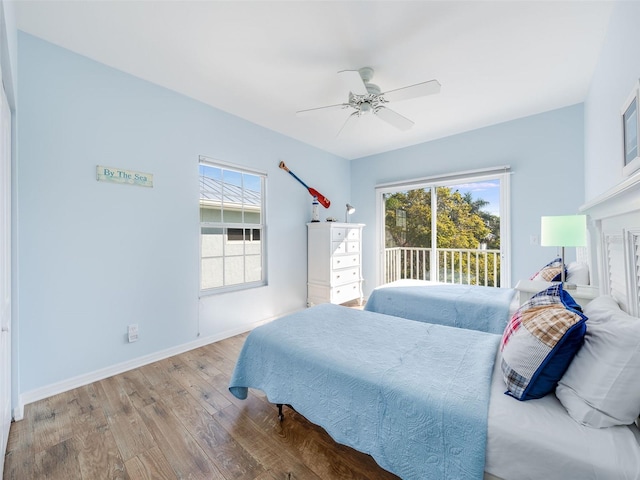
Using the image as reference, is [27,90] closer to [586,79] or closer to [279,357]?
[279,357]

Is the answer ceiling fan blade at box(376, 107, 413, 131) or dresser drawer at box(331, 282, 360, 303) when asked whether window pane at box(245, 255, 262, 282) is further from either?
ceiling fan blade at box(376, 107, 413, 131)

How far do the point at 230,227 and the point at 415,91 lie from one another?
239 centimetres

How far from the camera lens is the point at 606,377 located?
963mm

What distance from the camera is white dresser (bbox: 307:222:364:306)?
4.00 metres

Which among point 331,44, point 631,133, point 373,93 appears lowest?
point 631,133

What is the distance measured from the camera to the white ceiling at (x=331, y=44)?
1788 mm

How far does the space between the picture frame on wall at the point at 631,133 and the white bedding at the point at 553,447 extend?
121cm

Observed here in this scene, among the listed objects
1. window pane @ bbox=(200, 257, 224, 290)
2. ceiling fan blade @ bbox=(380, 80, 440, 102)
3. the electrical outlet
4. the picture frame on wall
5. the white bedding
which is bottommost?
the electrical outlet

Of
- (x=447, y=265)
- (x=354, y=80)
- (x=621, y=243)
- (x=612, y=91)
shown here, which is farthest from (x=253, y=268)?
(x=612, y=91)

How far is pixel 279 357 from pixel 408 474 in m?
0.86

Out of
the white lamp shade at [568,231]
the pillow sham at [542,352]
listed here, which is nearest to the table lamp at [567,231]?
the white lamp shade at [568,231]

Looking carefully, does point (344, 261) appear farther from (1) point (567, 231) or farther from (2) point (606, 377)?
(2) point (606, 377)

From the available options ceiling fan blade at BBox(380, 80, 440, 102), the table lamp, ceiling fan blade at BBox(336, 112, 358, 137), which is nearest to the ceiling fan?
ceiling fan blade at BBox(380, 80, 440, 102)

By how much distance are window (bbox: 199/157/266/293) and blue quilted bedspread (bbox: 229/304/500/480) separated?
60.7 inches
